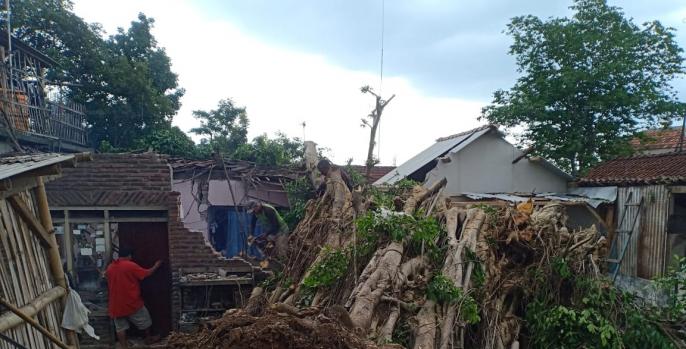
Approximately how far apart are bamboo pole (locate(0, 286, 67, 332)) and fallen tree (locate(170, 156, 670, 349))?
144cm

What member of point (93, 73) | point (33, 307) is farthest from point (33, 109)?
point (33, 307)

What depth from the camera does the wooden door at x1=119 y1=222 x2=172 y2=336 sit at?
7965mm

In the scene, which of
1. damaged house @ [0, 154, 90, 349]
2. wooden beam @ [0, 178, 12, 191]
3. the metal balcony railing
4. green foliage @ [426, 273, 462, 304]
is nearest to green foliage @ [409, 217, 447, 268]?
green foliage @ [426, 273, 462, 304]

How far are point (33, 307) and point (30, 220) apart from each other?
2.82 feet

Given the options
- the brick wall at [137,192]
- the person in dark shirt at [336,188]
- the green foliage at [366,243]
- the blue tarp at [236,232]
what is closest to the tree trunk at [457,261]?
the green foliage at [366,243]

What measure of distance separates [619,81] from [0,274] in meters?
14.0

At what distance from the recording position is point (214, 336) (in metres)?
2.99

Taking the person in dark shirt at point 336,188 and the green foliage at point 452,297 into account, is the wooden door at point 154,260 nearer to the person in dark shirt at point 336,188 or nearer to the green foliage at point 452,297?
the person in dark shirt at point 336,188

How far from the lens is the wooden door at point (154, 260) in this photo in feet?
26.1

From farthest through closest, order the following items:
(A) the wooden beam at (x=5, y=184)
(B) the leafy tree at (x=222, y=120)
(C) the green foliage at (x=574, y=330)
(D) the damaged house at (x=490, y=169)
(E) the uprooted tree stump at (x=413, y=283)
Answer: (B) the leafy tree at (x=222, y=120)
(D) the damaged house at (x=490, y=169)
(C) the green foliage at (x=574, y=330)
(A) the wooden beam at (x=5, y=184)
(E) the uprooted tree stump at (x=413, y=283)

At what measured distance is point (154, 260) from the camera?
812cm

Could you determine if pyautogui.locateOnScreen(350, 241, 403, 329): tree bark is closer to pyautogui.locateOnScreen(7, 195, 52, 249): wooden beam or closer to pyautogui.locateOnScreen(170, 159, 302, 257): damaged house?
pyautogui.locateOnScreen(7, 195, 52, 249): wooden beam

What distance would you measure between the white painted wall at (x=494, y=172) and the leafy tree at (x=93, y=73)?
1000 cm

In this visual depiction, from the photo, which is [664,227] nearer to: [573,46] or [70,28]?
[573,46]
